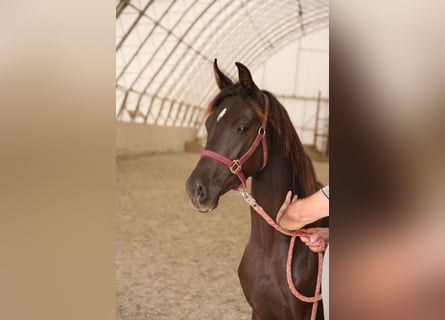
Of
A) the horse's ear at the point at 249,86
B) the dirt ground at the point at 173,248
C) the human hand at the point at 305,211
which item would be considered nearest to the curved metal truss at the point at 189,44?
the horse's ear at the point at 249,86

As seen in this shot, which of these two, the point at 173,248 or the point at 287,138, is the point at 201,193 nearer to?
the point at 287,138

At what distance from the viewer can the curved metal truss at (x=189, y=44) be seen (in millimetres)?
2324

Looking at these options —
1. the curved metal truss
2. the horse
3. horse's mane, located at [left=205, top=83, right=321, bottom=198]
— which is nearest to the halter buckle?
Answer: the horse

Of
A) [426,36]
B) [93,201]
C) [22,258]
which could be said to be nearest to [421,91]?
[426,36]

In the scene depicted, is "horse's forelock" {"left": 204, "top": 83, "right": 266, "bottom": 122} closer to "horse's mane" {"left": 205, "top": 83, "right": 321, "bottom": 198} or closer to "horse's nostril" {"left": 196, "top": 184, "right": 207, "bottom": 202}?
"horse's mane" {"left": 205, "top": 83, "right": 321, "bottom": 198}

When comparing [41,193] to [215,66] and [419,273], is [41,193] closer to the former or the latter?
[419,273]

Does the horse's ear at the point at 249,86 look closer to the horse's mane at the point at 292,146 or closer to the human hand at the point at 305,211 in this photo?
the horse's mane at the point at 292,146

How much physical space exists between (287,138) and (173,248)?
6.65 ft

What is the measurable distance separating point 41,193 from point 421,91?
1.80 ft

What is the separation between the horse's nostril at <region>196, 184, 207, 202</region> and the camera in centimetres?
126

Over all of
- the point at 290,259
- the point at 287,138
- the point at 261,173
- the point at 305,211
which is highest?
the point at 287,138

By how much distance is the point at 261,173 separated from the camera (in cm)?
132

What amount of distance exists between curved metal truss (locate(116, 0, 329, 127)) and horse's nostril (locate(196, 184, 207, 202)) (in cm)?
A: 57

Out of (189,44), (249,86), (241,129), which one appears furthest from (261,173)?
(189,44)
